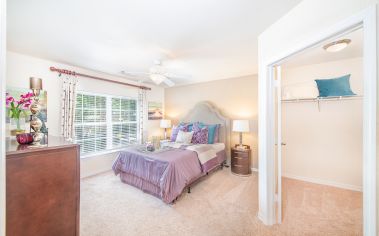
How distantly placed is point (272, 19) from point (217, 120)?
108 inches

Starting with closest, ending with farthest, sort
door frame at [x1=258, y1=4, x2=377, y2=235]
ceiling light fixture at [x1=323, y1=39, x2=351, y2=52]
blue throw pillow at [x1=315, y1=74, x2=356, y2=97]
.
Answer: door frame at [x1=258, y1=4, x2=377, y2=235] < ceiling light fixture at [x1=323, y1=39, x2=351, y2=52] < blue throw pillow at [x1=315, y1=74, x2=356, y2=97]

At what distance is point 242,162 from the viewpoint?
3354 millimetres

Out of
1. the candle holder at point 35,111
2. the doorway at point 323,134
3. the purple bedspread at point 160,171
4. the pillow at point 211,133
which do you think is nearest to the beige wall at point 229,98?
the pillow at point 211,133

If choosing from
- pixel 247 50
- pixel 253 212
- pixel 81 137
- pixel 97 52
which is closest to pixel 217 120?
pixel 247 50

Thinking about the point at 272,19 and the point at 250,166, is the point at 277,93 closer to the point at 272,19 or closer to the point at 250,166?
the point at 272,19

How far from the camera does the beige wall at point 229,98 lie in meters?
3.72

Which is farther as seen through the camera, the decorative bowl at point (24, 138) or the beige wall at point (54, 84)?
the beige wall at point (54, 84)

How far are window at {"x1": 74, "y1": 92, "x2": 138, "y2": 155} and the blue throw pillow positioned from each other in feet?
14.6

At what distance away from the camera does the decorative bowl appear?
111 centimetres

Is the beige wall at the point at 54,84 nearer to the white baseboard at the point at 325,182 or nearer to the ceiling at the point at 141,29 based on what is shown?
the ceiling at the point at 141,29

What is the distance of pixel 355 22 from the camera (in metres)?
0.94

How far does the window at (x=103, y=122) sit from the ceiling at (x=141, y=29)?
967mm

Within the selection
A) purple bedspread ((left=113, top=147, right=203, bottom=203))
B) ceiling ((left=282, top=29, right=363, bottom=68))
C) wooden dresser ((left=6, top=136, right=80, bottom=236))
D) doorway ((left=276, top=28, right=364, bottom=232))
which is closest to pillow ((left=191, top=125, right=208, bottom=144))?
purple bedspread ((left=113, top=147, right=203, bottom=203))

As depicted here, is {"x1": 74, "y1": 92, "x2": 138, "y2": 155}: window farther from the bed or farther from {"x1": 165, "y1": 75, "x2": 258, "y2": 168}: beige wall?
{"x1": 165, "y1": 75, "x2": 258, "y2": 168}: beige wall
